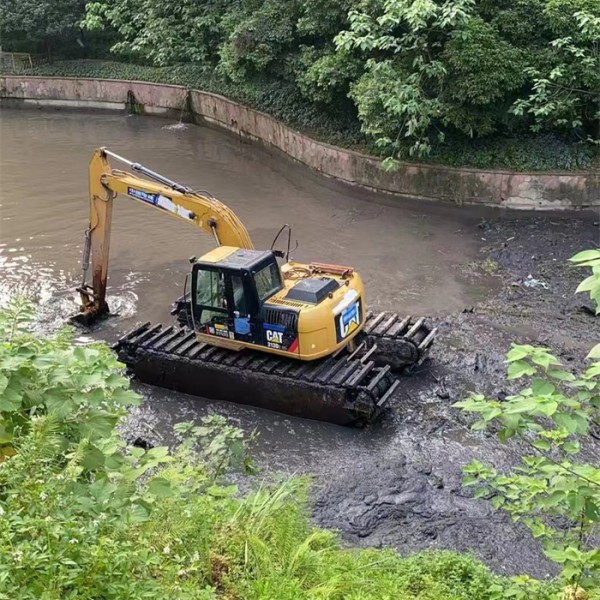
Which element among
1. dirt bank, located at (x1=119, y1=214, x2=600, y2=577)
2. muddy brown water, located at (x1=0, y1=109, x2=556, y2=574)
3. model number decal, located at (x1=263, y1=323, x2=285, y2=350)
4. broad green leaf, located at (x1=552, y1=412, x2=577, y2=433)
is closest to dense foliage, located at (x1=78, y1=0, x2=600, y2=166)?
muddy brown water, located at (x1=0, y1=109, x2=556, y2=574)

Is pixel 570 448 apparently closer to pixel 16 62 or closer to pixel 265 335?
pixel 265 335

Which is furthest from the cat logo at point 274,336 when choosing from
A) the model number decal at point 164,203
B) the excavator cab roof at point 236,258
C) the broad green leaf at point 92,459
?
the broad green leaf at point 92,459

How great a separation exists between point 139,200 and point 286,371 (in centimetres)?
359

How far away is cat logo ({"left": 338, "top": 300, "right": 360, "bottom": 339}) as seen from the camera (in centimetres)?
897

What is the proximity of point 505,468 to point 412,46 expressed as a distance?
10.6 metres

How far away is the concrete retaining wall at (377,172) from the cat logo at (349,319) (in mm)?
8668

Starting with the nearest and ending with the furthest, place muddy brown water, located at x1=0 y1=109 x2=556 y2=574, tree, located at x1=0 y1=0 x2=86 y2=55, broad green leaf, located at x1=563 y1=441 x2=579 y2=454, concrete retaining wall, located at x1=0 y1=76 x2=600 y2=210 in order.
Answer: broad green leaf, located at x1=563 y1=441 x2=579 y2=454
muddy brown water, located at x1=0 y1=109 x2=556 y2=574
concrete retaining wall, located at x1=0 y1=76 x2=600 y2=210
tree, located at x1=0 y1=0 x2=86 y2=55

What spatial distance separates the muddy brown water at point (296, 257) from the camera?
299 inches

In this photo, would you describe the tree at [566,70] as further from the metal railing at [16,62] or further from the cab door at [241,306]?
the metal railing at [16,62]

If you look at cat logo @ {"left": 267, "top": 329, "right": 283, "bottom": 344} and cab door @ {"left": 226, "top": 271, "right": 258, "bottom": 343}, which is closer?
A: cab door @ {"left": 226, "top": 271, "right": 258, "bottom": 343}

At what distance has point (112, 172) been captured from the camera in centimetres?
1050

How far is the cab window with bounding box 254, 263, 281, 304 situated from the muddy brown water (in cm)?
167

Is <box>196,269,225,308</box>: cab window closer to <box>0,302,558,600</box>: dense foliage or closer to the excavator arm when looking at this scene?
the excavator arm

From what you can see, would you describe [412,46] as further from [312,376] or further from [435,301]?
[312,376]
